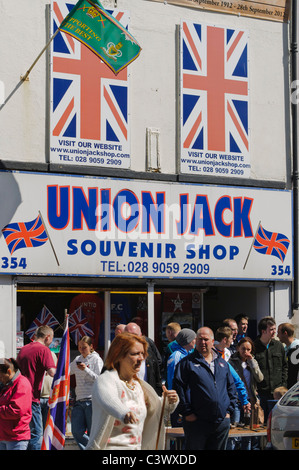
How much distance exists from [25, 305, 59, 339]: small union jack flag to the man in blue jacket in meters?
5.51

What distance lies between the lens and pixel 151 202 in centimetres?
1534

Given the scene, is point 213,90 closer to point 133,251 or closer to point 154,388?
point 133,251

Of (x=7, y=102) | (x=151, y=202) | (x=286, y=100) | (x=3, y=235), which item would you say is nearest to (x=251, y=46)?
(x=286, y=100)

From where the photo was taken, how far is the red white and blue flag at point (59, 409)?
9891mm

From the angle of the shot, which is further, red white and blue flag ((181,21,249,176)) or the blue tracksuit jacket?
red white and blue flag ((181,21,249,176))

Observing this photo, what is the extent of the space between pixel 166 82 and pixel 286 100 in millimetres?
2718

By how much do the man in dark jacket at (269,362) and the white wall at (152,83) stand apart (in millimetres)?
3804

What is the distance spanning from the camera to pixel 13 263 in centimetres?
1406

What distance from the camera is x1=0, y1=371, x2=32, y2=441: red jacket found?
10055 mm

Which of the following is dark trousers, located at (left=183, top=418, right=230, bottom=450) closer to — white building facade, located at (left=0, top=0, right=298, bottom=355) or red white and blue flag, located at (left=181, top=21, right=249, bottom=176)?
white building facade, located at (left=0, top=0, right=298, bottom=355)

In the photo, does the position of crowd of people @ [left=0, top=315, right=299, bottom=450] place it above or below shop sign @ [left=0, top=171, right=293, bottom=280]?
below

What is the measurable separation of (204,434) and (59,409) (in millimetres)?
1737

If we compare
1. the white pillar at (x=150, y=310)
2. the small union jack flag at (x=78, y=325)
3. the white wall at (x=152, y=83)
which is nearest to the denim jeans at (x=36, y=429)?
the small union jack flag at (x=78, y=325)

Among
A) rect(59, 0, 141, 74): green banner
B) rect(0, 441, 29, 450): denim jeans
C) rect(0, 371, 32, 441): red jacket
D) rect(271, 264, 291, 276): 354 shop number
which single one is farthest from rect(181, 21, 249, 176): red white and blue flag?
rect(0, 441, 29, 450): denim jeans
